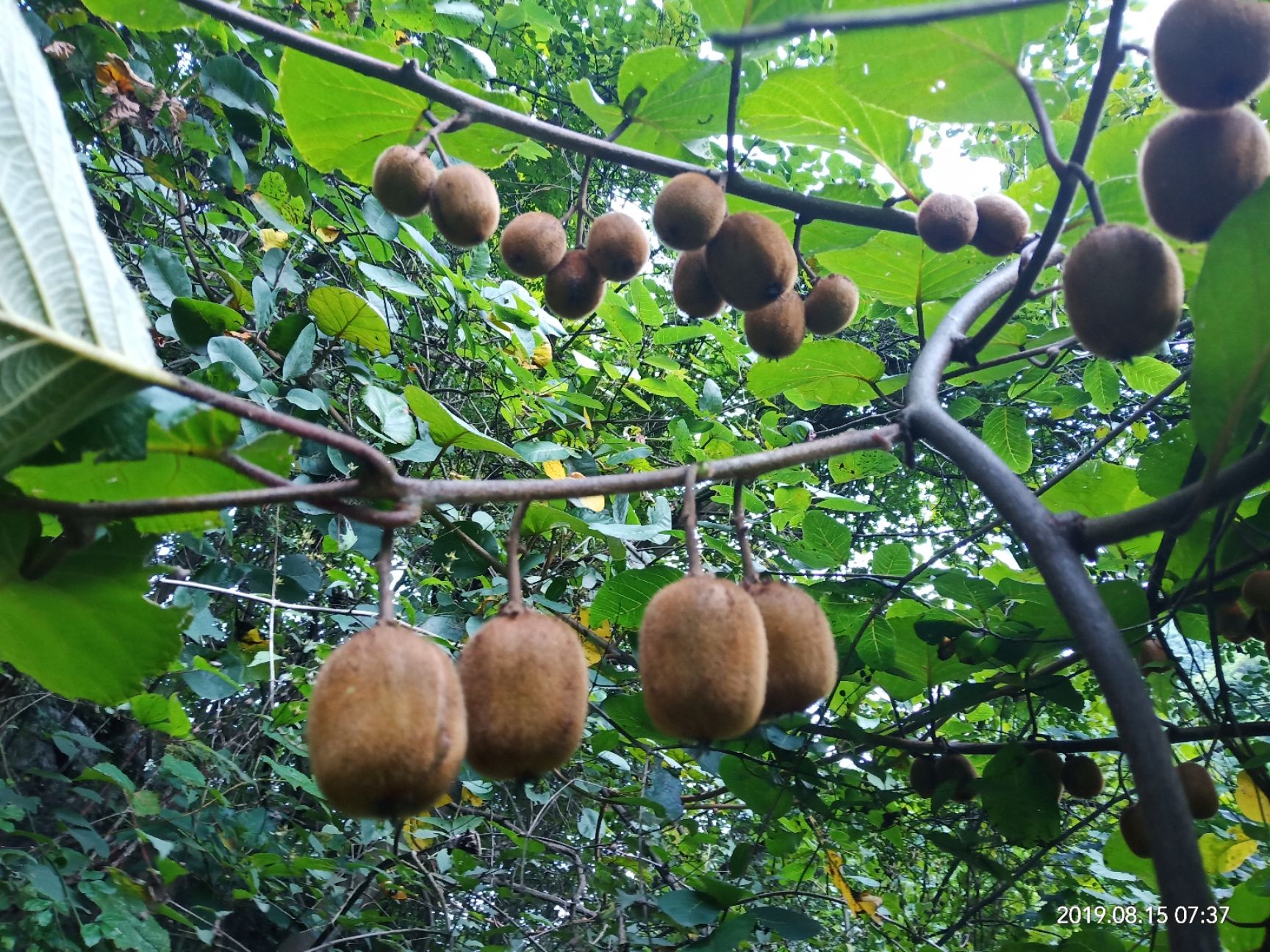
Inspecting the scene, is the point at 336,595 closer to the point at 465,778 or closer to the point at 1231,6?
the point at 465,778

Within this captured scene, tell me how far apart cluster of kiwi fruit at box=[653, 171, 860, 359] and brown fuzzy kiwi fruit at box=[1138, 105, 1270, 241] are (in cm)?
50

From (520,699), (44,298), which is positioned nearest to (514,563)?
(520,699)

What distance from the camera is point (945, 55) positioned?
1062 millimetres

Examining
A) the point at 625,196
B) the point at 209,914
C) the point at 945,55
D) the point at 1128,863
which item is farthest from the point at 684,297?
the point at 625,196

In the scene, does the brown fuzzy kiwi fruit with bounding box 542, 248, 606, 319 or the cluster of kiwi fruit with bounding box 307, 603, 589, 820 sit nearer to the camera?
the cluster of kiwi fruit with bounding box 307, 603, 589, 820

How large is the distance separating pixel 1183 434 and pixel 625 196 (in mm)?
6451

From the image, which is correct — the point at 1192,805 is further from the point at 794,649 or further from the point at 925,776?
the point at 794,649

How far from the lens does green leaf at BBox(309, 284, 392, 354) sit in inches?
80.9

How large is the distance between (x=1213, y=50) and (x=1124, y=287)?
252mm

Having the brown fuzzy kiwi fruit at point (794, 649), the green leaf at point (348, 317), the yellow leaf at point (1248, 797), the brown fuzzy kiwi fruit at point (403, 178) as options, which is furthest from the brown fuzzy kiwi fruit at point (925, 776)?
the green leaf at point (348, 317)

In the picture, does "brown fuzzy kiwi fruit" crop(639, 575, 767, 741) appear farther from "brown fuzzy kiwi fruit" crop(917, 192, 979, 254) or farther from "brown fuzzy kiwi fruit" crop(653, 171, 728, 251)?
"brown fuzzy kiwi fruit" crop(917, 192, 979, 254)

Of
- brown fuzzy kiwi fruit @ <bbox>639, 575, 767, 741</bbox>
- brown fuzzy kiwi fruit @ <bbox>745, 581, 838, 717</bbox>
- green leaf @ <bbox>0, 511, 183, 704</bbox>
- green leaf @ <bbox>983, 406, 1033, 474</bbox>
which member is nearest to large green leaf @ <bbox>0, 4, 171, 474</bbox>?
green leaf @ <bbox>0, 511, 183, 704</bbox>

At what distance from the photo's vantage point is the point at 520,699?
0.75 meters

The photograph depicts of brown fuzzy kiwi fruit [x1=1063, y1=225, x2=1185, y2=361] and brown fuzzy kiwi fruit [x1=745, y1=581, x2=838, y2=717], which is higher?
brown fuzzy kiwi fruit [x1=1063, y1=225, x2=1185, y2=361]
